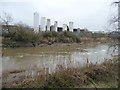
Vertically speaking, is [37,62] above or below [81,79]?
below

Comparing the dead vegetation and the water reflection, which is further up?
the dead vegetation

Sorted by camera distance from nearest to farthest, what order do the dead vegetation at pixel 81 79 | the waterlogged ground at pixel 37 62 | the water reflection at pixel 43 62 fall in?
the dead vegetation at pixel 81 79 < the waterlogged ground at pixel 37 62 < the water reflection at pixel 43 62

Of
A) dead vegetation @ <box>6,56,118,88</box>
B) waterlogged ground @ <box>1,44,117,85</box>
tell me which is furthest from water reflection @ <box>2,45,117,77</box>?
dead vegetation @ <box>6,56,118,88</box>

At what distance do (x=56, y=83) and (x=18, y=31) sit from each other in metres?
35.5

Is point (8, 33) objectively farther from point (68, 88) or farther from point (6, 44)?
point (68, 88)

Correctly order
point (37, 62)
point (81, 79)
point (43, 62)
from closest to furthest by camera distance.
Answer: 1. point (81, 79)
2. point (43, 62)
3. point (37, 62)

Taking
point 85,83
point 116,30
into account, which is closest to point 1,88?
point 85,83

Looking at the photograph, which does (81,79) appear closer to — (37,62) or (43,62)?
(43,62)

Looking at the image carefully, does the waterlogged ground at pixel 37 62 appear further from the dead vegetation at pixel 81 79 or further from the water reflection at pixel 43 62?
the dead vegetation at pixel 81 79

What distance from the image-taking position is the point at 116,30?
10.6 m

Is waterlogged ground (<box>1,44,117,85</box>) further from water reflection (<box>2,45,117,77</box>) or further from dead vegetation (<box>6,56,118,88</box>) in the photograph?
dead vegetation (<box>6,56,118,88</box>)

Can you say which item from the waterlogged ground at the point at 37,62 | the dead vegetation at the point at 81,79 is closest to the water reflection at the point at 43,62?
the waterlogged ground at the point at 37,62

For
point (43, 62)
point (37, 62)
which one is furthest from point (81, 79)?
point (37, 62)

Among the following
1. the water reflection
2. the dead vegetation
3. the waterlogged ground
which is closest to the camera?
the dead vegetation
